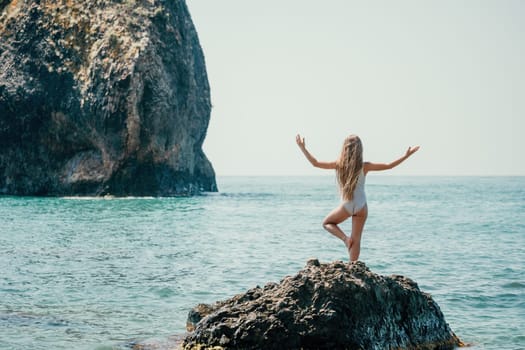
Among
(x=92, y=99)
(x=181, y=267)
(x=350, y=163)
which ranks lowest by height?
(x=181, y=267)

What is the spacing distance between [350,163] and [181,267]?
38.8 ft

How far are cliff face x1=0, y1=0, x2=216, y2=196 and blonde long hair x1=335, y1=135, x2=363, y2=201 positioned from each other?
1931 inches

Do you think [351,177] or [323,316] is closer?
[323,316]

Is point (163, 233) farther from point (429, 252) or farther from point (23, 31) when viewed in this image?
point (23, 31)

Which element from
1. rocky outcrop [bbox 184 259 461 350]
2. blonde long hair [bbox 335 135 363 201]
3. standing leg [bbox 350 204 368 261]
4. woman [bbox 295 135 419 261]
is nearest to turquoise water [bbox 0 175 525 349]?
rocky outcrop [bbox 184 259 461 350]

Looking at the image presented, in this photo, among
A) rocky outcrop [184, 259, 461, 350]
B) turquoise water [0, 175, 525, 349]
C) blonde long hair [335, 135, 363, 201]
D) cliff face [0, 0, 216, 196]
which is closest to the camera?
rocky outcrop [184, 259, 461, 350]

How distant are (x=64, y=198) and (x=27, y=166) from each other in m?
6.42

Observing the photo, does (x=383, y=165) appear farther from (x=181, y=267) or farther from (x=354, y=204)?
(x=181, y=267)

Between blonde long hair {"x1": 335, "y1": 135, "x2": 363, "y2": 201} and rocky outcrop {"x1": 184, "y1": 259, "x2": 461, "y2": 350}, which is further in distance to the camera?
blonde long hair {"x1": 335, "y1": 135, "x2": 363, "y2": 201}

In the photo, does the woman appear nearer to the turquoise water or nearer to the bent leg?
the bent leg

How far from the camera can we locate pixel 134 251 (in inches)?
948

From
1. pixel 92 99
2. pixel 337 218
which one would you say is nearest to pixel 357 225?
pixel 337 218

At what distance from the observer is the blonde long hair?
376 inches

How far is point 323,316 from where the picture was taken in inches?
340
